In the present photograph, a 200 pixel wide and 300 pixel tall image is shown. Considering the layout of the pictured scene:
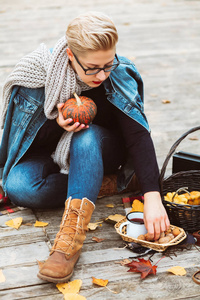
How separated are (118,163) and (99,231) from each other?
0.39 meters

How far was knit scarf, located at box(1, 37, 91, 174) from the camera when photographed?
2021 millimetres

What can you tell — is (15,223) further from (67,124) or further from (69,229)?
(67,124)

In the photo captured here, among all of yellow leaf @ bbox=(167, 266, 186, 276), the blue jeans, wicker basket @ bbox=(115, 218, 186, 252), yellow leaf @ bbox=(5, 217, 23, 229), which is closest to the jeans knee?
the blue jeans

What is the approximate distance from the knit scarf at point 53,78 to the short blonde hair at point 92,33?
165 mm


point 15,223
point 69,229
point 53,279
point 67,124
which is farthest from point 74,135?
point 53,279

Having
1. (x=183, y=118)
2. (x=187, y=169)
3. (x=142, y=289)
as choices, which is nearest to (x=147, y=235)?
(x=142, y=289)

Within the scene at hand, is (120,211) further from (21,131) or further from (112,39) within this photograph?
(112,39)

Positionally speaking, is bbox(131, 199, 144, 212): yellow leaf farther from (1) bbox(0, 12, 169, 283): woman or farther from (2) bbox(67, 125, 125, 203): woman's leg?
(2) bbox(67, 125, 125, 203): woman's leg

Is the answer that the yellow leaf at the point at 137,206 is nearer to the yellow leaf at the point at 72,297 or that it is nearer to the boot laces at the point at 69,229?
the boot laces at the point at 69,229

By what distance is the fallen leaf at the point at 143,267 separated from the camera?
1827mm

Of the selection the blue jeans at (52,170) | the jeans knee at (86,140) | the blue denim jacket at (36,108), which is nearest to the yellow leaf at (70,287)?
the blue jeans at (52,170)

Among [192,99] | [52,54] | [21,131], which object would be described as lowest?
[192,99]

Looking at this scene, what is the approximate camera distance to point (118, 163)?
237 cm

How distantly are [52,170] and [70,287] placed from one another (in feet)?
2.34
